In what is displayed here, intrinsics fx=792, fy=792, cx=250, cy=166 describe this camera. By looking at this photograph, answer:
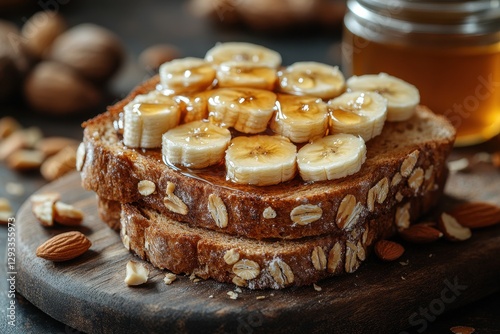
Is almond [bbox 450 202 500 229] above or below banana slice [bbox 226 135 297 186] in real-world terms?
below

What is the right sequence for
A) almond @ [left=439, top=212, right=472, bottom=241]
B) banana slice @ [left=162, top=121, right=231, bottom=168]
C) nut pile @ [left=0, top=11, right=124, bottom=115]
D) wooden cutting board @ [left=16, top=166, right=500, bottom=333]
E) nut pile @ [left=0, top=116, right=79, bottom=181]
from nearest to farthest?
1. wooden cutting board @ [left=16, top=166, right=500, bottom=333]
2. banana slice @ [left=162, top=121, right=231, bottom=168]
3. almond @ [left=439, top=212, right=472, bottom=241]
4. nut pile @ [left=0, top=116, right=79, bottom=181]
5. nut pile @ [left=0, top=11, right=124, bottom=115]

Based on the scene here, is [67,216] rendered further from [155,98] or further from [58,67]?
[58,67]

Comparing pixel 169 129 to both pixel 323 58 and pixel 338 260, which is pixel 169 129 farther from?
pixel 323 58

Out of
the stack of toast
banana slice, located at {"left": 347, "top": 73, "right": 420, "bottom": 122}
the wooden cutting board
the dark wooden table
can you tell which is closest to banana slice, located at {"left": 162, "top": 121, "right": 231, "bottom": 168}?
the stack of toast

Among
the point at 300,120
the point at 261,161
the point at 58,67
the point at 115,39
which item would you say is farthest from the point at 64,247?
the point at 115,39

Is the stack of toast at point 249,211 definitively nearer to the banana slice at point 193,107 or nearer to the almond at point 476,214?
the banana slice at point 193,107

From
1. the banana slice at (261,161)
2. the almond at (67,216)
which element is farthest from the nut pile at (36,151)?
the banana slice at (261,161)

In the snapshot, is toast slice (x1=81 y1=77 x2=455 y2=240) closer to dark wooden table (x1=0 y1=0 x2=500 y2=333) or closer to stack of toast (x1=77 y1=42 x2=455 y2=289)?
stack of toast (x1=77 y1=42 x2=455 y2=289)
